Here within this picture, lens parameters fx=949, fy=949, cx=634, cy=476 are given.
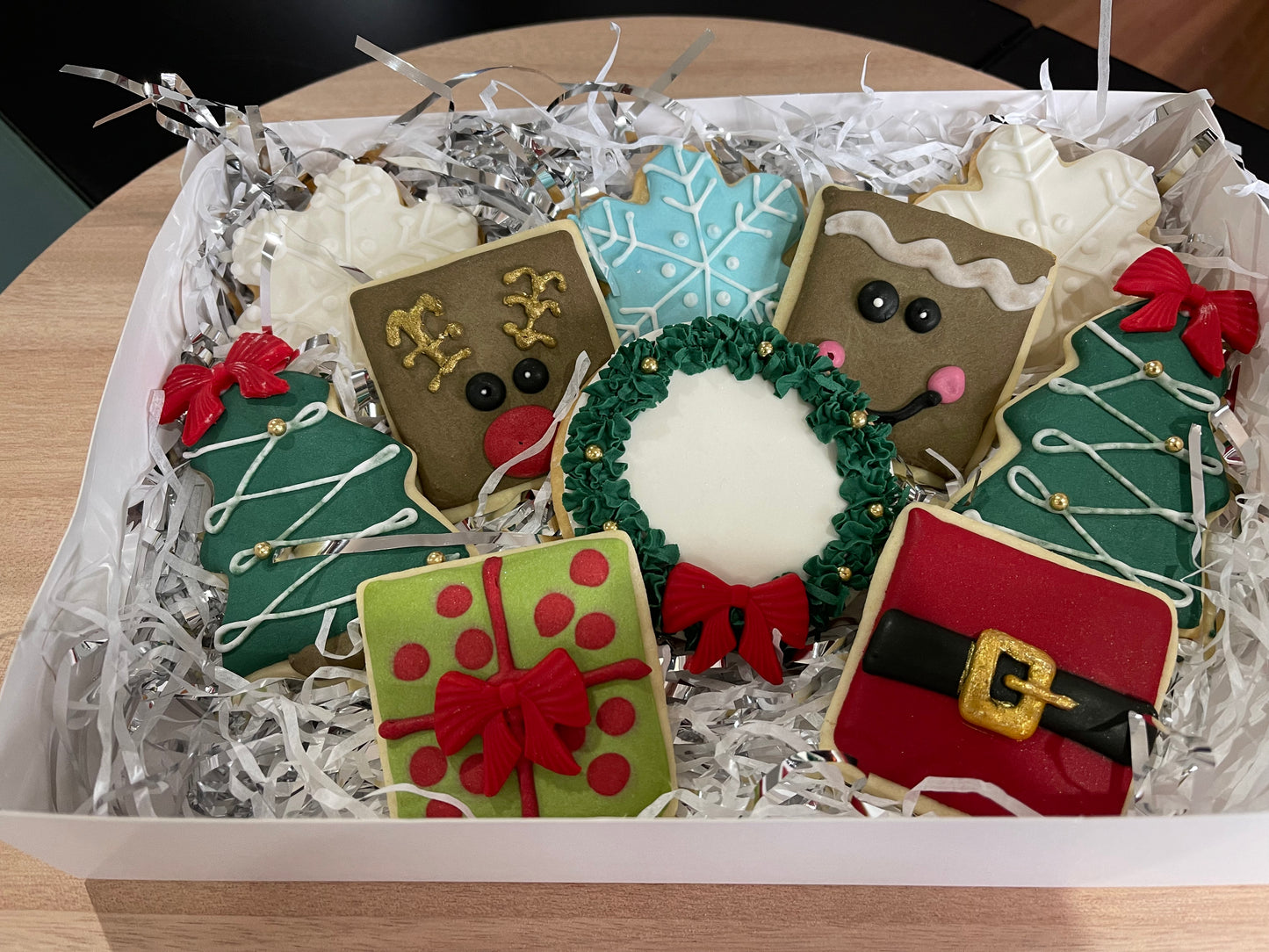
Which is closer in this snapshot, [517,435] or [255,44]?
[517,435]

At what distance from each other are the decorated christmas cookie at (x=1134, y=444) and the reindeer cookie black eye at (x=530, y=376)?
1.81 feet

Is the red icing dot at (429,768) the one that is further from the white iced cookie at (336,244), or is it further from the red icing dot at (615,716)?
the white iced cookie at (336,244)

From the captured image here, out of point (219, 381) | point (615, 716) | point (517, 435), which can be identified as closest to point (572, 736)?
point (615, 716)

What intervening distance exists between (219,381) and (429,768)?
1.90ft

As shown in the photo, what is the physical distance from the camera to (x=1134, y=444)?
1171mm

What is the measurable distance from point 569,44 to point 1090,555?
3.83 feet

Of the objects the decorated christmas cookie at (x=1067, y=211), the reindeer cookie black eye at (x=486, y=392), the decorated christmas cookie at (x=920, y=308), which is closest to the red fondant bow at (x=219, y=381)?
the reindeer cookie black eye at (x=486, y=392)

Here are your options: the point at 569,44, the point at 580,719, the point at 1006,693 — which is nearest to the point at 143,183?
the point at 569,44

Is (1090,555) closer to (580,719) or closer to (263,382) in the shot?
(580,719)

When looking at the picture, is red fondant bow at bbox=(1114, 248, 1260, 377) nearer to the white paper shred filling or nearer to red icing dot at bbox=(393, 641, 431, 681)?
the white paper shred filling

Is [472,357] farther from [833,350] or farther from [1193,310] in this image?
[1193,310]

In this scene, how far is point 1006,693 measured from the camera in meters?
0.97

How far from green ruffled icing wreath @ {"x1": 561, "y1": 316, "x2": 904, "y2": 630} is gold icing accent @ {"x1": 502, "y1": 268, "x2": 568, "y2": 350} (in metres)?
0.13

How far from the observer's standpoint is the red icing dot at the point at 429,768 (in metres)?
1.02
